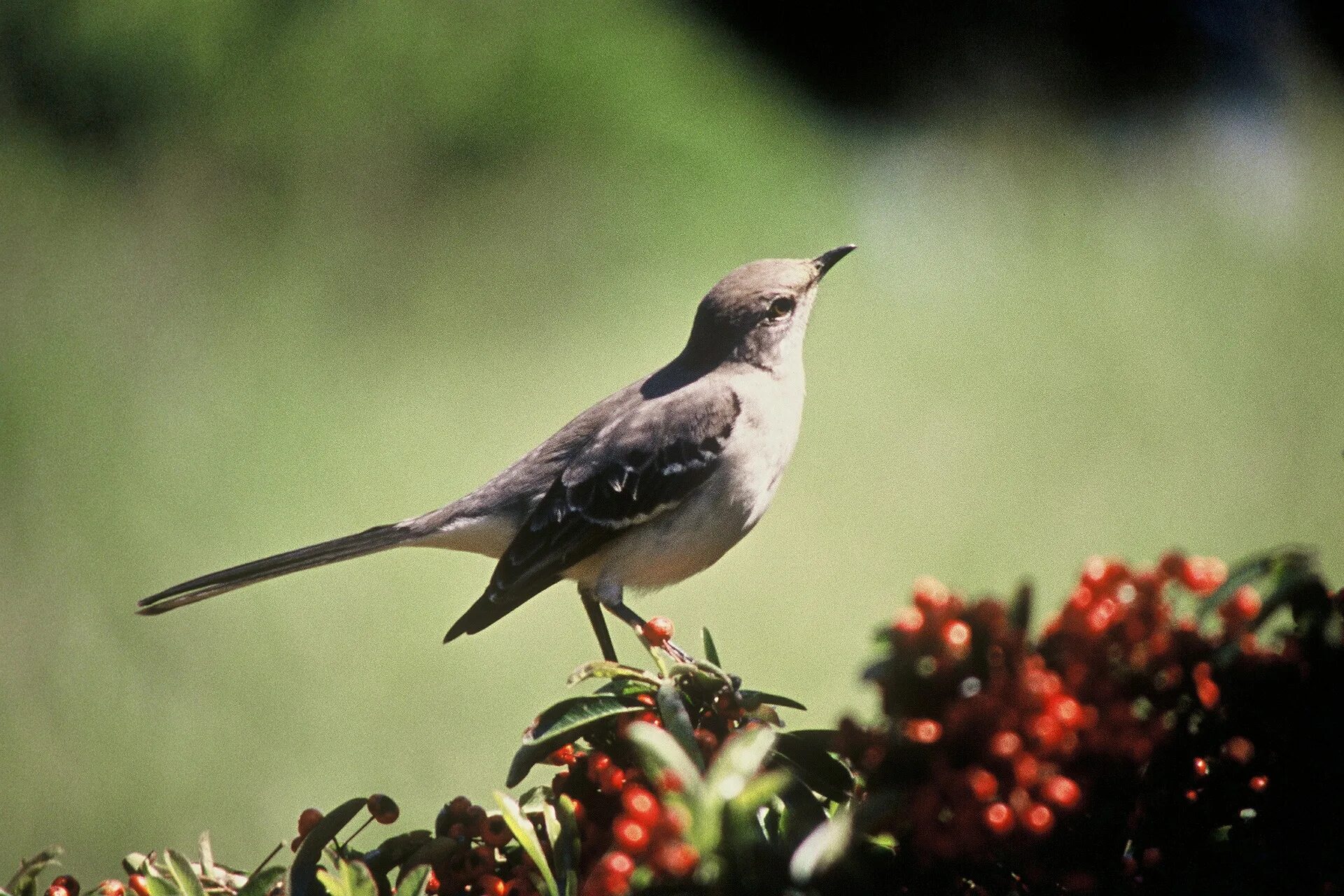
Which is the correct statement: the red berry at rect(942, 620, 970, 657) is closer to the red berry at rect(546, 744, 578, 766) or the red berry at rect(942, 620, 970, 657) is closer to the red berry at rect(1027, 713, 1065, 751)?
the red berry at rect(1027, 713, 1065, 751)

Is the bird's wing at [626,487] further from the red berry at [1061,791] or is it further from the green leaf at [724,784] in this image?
the red berry at [1061,791]

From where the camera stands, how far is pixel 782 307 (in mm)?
2787

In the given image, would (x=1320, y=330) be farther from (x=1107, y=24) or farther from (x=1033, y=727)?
(x=1033, y=727)

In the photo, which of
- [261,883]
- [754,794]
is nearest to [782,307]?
[261,883]

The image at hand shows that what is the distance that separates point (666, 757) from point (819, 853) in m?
0.14

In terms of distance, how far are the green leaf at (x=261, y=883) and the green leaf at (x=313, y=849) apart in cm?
2

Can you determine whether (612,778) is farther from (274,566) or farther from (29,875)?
(274,566)

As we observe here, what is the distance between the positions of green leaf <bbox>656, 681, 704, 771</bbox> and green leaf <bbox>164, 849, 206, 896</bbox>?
504 mm

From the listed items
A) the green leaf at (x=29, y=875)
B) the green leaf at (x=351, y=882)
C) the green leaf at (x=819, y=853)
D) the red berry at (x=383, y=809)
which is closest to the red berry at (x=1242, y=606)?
the green leaf at (x=819, y=853)

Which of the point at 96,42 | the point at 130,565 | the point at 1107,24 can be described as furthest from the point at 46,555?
the point at 1107,24

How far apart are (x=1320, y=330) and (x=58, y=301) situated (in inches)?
Answer: 204

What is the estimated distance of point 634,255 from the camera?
520 centimetres

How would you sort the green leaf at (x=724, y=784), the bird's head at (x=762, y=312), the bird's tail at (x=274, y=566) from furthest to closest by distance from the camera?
the bird's head at (x=762, y=312) → the bird's tail at (x=274, y=566) → the green leaf at (x=724, y=784)

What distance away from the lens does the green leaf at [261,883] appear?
4.07 feet
